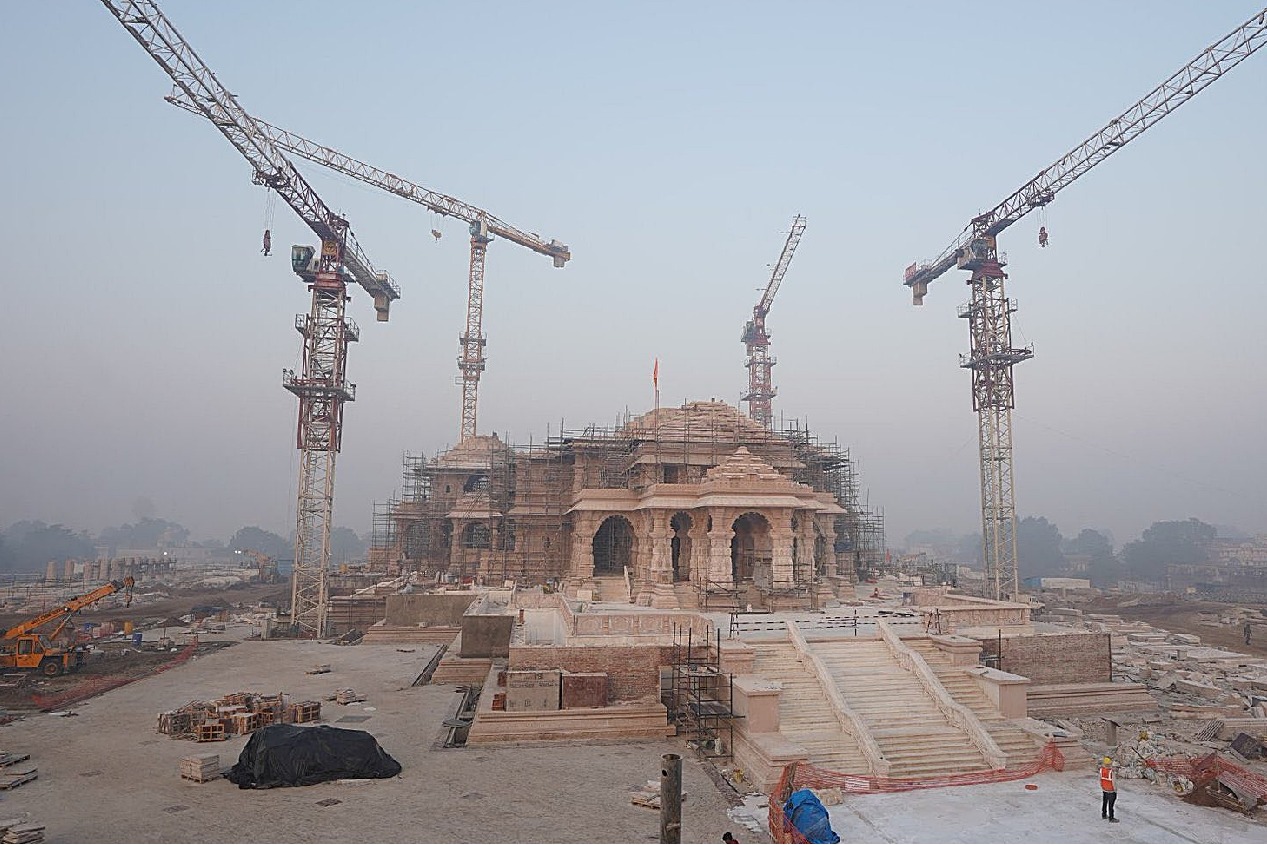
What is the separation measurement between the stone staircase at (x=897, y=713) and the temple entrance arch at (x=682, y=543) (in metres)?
14.3

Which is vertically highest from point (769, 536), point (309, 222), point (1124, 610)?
point (309, 222)

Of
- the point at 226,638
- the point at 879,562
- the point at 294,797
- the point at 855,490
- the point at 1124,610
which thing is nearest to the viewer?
the point at 294,797

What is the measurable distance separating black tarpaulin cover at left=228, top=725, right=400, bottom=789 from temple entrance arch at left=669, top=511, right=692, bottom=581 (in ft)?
68.0

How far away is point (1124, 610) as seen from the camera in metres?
68.9

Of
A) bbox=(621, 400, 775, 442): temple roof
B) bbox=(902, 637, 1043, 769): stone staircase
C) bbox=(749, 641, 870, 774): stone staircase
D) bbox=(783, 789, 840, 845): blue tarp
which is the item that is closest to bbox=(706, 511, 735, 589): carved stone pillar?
bbox=(621, 400, 775, 442): temple roof

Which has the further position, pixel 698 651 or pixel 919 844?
pixel 698 651

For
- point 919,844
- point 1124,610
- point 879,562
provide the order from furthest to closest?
point 1124,610, point 879,562, point 919,844

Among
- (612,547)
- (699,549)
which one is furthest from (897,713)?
(612,547)

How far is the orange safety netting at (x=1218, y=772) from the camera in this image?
1527 centimetres

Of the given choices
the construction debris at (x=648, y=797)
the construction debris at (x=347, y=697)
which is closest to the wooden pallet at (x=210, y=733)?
the construction debris at (x=347, y=697)

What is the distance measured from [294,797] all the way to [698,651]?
10.0 m

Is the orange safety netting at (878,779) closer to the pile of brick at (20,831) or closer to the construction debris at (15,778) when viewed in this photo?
the pile of brick at (20,831)

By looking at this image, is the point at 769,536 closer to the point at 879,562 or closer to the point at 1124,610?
the point at 879,562

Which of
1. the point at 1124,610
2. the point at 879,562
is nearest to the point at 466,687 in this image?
the point at 879,562
